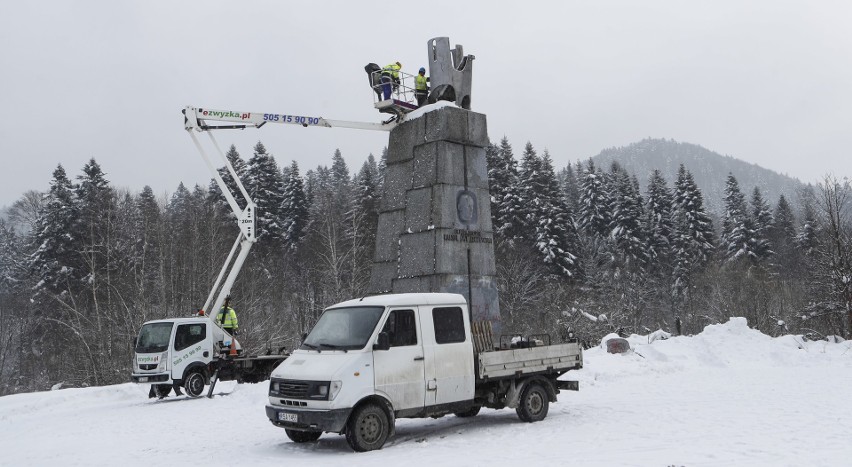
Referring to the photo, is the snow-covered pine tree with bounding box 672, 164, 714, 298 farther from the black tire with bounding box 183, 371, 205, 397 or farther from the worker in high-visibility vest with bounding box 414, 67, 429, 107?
the black tire with bounding box 183, 371, 205, 397

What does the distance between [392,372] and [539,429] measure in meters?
2.74

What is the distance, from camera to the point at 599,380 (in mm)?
17375

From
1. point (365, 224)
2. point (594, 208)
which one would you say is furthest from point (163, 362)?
point (594, 208)

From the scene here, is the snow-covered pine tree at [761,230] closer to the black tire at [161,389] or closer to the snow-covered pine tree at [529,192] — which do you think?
the snow-covered pine tree at [529,192]

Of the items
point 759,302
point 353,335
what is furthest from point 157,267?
point 759,302

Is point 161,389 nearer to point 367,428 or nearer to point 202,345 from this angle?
point 202,345

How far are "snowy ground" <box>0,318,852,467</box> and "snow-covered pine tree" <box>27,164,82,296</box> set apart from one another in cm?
2188

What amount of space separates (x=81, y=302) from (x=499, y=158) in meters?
28.2

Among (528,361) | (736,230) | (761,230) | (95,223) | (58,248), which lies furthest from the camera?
(761,230)

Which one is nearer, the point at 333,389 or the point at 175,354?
the point at 333,389

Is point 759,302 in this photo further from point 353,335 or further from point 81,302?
point 81,302

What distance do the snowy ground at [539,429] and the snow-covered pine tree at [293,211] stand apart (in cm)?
3230

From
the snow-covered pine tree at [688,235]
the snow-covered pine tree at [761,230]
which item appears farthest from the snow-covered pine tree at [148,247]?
the snow-covered pine tree at [761,230]

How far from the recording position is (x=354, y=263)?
34312mm
